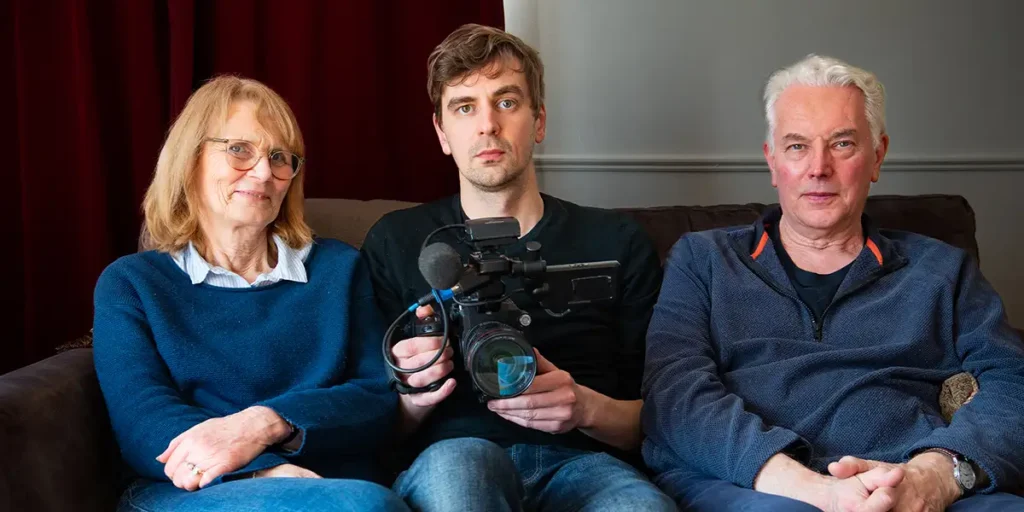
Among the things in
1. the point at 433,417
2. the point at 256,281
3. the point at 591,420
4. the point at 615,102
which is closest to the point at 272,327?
the point at 256,281

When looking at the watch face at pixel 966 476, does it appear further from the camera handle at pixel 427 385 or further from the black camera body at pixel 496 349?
the camera handle at pixel 427 385

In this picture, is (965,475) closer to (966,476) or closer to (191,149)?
(966,476)

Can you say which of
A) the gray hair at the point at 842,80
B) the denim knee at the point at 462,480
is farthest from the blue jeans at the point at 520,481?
the gray hair at the point at 842,80

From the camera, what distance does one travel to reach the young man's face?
170 cm

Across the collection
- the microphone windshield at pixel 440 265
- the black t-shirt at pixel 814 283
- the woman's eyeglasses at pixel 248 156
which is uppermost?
the woman's eyeglasses at pixel 248 156

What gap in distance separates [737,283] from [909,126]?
1424 mm

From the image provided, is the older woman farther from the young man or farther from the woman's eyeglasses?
the young man

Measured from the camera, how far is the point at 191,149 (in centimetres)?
163

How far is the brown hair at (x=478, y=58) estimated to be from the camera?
5.61ft

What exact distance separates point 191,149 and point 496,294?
691 mm

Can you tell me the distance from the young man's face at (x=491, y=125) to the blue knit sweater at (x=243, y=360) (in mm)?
312

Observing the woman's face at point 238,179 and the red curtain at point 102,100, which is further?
the red curtain at point 102,100

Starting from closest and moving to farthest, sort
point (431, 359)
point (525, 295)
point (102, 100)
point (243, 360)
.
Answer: point (431, 359), point (243, 360), point (525, 295), point (102, 100)

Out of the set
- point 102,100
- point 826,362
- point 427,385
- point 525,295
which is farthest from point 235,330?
point 826,362
